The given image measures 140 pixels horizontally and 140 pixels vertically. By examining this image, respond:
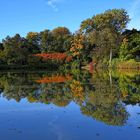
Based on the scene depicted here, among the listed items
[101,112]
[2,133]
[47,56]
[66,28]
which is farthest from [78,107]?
[66,28]

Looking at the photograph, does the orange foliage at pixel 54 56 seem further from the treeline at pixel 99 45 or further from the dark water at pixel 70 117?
the dark water at pixel 70 117

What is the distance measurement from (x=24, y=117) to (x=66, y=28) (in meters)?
87.3

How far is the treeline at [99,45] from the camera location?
189 ft

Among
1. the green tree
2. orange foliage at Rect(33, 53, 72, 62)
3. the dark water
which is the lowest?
the dark water

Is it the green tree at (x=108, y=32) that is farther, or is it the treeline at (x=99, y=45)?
the green tree at (x=108, y=32)

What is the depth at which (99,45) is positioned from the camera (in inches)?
2405

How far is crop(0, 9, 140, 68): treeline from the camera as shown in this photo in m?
57.5

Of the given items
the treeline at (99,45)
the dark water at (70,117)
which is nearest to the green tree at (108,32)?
the treeline at (99,45)

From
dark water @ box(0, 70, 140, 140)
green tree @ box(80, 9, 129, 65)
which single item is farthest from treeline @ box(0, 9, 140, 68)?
dark water @ box(0, 70, 140, 140)

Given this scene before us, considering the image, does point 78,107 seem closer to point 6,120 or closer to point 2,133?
point 6,120

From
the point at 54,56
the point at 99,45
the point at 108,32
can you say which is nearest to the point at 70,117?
the point at 108,32

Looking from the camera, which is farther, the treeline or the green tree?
the green tree

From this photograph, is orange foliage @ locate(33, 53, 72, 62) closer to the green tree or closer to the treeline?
the treeline

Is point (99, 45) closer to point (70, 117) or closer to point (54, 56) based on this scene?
point (54, 56)
